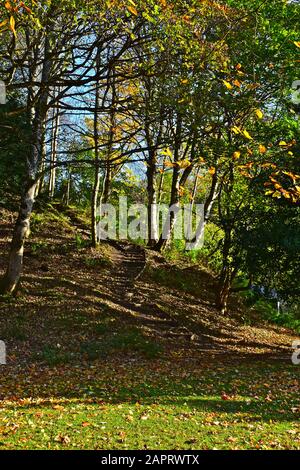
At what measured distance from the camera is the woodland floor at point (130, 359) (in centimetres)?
623

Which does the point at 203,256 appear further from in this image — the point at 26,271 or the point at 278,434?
the point at 278,434

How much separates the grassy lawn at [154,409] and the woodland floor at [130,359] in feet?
0.08

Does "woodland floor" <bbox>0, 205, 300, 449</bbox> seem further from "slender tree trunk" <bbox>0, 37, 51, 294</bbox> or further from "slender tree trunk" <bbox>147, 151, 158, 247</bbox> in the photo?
"slender tree trunk" <bbox>147, 151, 158, 247</bbox>

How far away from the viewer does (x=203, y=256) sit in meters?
24.3

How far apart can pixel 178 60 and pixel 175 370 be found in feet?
24.4
